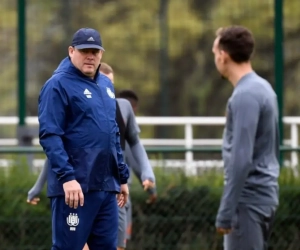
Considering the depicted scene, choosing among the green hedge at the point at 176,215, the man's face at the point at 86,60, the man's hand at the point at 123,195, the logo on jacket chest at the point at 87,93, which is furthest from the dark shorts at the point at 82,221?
the green hedge at the point at 176,215

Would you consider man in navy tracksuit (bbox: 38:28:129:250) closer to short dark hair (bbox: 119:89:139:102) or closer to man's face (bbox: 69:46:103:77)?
man's face (bbox: 69:46:103:77)

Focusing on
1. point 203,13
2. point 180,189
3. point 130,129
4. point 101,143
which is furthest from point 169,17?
point 101,143

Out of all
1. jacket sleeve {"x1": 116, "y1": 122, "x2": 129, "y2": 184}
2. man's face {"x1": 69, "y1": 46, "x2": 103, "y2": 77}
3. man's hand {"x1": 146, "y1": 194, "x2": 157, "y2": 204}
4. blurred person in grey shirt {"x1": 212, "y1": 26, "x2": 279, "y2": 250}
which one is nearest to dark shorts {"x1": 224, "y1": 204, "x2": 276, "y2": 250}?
blurred person in grey shirt {"x1": 212, "y1": 26, "x2": 279, "y2": 250}

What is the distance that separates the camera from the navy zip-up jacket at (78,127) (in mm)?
6043

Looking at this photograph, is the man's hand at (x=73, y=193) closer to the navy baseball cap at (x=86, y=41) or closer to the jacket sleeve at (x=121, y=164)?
the jacket sleeve at (x=121, y=164)

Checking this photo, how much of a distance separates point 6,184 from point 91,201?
10.4ft

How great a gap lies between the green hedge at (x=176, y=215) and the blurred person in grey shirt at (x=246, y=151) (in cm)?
362

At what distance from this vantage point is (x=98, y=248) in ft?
20.9

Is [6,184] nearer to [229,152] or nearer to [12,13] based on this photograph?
[12,13]

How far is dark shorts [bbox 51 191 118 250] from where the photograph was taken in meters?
6.14

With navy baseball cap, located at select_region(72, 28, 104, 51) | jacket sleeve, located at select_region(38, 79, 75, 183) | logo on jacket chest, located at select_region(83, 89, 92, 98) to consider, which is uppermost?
navy baseball cap, located at select_region(72, 28, 104, 51)

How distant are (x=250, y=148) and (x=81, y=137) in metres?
1.18

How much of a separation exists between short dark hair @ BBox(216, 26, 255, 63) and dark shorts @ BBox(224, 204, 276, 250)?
876mm

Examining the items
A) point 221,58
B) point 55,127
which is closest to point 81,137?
point 55,127
